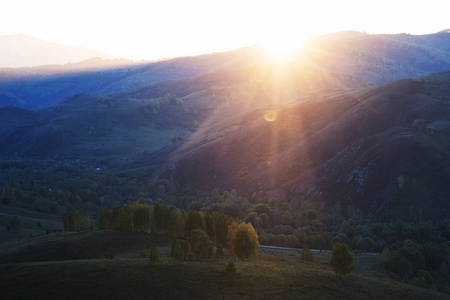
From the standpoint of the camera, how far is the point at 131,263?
2486 inches

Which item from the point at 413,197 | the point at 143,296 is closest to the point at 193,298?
the point at 143,296

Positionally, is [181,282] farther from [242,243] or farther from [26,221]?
[26,221]

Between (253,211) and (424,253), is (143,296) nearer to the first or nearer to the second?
(424,253)

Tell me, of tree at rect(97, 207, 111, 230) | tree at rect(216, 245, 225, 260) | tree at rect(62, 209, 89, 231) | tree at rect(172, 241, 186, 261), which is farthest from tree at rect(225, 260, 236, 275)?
tree at rect(62, 209, 89, 231)

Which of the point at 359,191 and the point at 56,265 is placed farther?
the point at 359,191

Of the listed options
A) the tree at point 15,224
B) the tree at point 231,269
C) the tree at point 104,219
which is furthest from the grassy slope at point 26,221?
the tree at point 231,269

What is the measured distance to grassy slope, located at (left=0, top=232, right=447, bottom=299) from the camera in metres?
55.0

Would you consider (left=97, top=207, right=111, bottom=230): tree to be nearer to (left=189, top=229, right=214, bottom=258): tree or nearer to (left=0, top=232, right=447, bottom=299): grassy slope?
(left=0, top=232, right=447, bottom=299): grassy slope

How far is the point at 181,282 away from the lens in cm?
5728

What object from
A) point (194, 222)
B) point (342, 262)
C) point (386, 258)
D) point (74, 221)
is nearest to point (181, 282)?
point (342, 262)

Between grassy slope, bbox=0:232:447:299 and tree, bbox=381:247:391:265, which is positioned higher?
grassy slope, bbox=0:232:447:299

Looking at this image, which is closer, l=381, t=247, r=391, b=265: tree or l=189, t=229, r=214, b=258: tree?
l=189, t=229, r=214, b=258: tree

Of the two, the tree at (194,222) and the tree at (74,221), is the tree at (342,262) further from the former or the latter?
the tree at (74,221)

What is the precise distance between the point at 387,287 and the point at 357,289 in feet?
21.1
